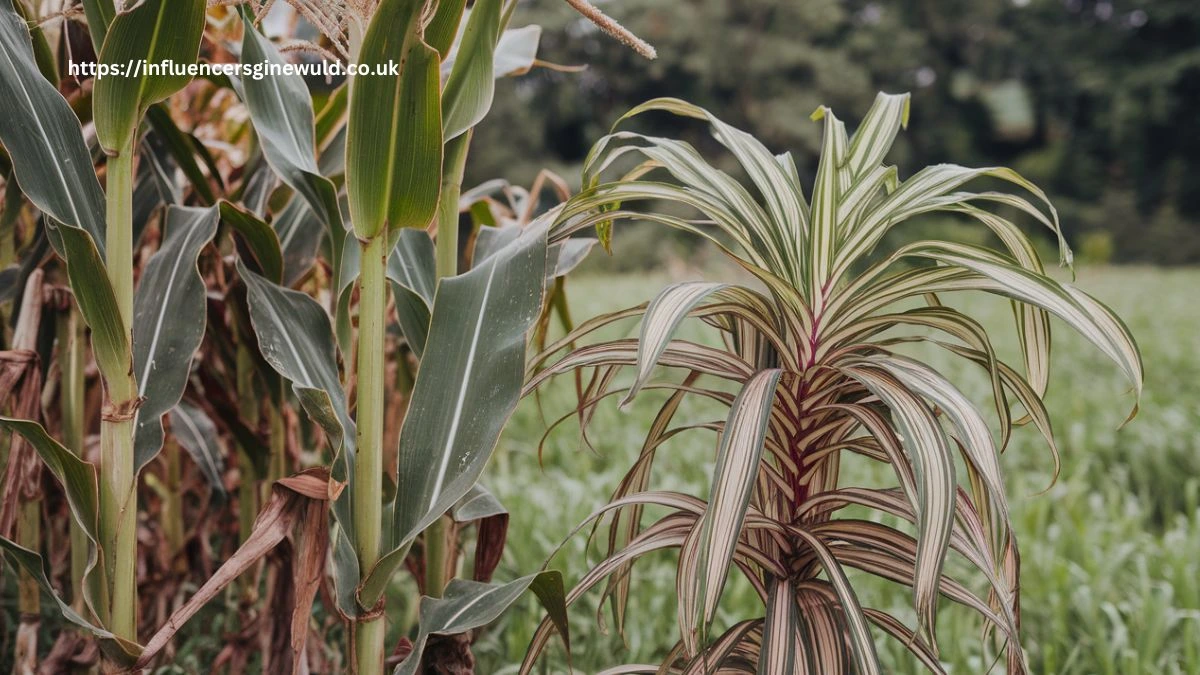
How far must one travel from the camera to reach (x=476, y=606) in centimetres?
86

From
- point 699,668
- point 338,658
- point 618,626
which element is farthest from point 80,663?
point 699,668

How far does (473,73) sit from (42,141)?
42 centimetres

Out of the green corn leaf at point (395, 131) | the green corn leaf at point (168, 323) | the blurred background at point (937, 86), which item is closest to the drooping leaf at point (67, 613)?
the green corn leaf at point (168, 323)

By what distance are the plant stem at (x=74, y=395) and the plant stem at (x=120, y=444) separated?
0.24 m

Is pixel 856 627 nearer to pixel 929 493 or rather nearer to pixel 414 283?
pixel 929 493

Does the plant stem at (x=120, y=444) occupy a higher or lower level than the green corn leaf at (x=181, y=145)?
lower

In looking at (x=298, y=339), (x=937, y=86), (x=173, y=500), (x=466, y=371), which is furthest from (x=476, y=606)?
(x=937, y=86)

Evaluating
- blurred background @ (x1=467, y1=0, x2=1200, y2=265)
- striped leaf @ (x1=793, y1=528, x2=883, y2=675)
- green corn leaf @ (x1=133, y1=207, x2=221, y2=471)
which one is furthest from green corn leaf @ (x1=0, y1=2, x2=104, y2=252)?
blurred background @ (x1=467, y1=0, x2=1200, y2=265)

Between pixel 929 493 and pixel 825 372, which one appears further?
pixel 825 372

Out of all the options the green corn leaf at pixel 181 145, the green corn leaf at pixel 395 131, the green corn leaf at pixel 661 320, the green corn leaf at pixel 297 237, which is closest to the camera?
the green corn leaf at pixel 661 320

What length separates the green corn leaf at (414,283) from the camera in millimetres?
971

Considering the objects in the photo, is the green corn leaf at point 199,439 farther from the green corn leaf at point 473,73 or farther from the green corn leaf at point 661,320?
the green corn leaf at point 661,320

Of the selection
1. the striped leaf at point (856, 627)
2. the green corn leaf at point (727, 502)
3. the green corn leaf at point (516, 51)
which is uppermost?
the green corn leaf at point (516, 51)

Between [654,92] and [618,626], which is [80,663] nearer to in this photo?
[618,626]
